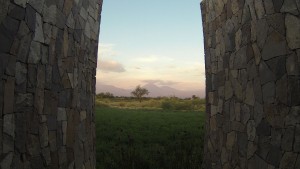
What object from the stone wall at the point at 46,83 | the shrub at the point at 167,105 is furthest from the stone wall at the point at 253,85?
the shrub at the point at 167,105

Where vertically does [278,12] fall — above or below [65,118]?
above

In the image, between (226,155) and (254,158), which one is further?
(226,155)

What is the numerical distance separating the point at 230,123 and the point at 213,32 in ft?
8.03

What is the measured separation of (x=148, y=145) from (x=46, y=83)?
26.9ft

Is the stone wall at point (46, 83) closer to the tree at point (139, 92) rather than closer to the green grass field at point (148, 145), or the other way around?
the green grass field at point (148, 145)

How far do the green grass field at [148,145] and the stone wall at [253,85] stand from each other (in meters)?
1.81

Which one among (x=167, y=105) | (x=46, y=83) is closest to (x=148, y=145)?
(x=46, y=83)

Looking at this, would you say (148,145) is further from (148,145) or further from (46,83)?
(46,83)

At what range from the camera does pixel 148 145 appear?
1347 centimetres

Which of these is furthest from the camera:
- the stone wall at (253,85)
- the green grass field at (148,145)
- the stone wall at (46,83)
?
the green grass field at (148,145)

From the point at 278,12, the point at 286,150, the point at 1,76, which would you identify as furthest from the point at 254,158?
the point at 1,76

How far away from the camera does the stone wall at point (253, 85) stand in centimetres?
545

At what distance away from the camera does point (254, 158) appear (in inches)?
257

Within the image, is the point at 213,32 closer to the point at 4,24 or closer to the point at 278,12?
the point at 278,12
